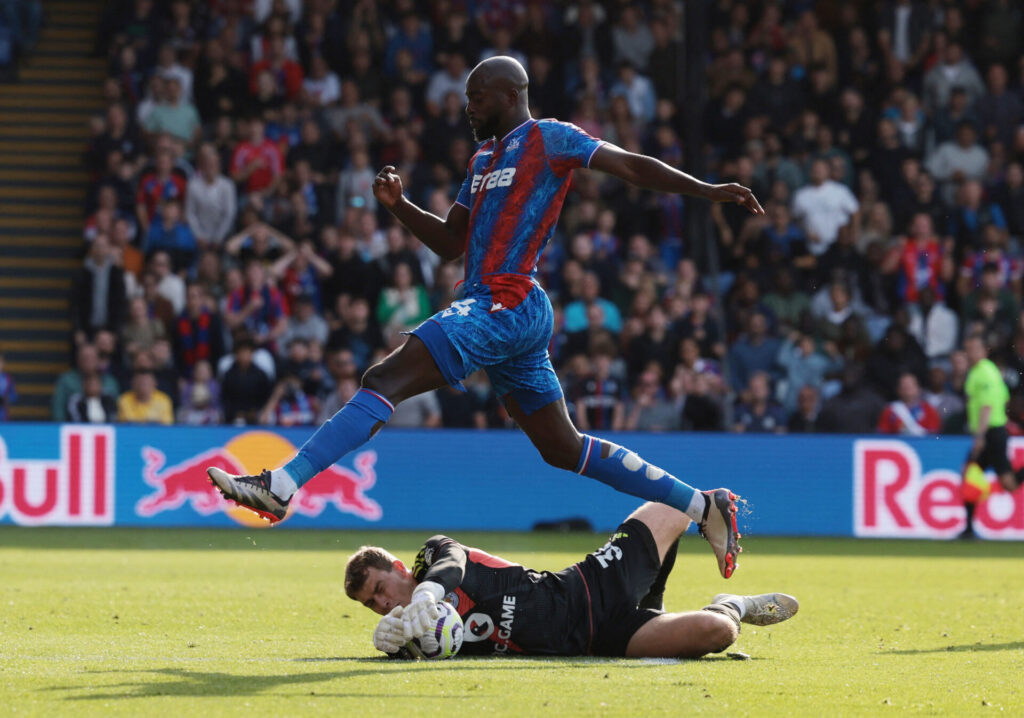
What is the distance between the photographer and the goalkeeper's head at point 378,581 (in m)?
6.55

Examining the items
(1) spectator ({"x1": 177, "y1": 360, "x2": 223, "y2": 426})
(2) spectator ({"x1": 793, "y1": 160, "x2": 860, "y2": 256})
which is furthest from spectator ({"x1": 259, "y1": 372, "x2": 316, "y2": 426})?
(2) spectator ({"x1": 793, "y1": 160, "x2": 860, "y2": 256})

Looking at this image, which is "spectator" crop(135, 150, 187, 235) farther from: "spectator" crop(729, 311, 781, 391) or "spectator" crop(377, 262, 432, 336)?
"spectator" crop(729, 311, 781, 391)

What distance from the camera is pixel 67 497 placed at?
50.2ft

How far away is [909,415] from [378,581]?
10685 mm

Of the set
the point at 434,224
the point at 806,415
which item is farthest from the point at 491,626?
the point at 806,415

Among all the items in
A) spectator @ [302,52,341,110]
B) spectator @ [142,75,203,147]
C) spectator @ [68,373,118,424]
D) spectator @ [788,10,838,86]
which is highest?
spectator @ [788,10,838,86]

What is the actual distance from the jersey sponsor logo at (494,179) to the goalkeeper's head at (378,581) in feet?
5.62

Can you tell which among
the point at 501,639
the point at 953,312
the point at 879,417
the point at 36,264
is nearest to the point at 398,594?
the point at 501,639

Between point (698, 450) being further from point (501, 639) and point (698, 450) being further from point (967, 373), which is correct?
point (501, 639)

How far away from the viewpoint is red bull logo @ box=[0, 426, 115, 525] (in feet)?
50.0

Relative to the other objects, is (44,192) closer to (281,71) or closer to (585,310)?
(281,71)

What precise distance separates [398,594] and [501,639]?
502mm

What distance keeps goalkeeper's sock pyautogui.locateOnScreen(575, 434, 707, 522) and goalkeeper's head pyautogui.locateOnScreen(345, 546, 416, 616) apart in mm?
1018

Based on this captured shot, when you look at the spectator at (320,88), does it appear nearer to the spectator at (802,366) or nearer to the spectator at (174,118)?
the spectator at (174,118)
